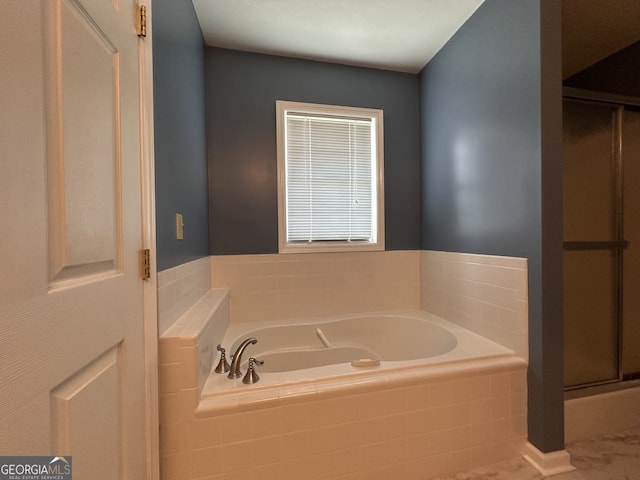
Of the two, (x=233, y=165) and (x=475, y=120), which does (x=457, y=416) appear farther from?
(x=233, y=165)

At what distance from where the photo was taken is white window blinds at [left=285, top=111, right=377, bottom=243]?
220 centimetres

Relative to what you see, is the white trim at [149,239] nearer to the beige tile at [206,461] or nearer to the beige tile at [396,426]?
the beige tile at [206,461]

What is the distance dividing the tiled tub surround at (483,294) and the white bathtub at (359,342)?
0.07 meters

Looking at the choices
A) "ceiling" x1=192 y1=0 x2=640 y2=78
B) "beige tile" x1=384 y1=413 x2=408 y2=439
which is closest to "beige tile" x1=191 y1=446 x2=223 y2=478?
"beige tile" x1=384 y1=413 x2=408 y2=439

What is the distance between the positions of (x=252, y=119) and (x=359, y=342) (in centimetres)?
196

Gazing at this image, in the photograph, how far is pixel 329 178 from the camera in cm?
227

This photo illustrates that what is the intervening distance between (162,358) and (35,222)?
72 centimetres

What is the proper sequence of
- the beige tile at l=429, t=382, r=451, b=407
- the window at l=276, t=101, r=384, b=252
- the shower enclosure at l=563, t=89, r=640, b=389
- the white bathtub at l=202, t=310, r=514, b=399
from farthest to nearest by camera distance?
the window at l=276, t=101, r=384, b=252 < the shower enclosure at l=563, t=89, r=640, b=389 < the white bathtub at l=202, t=310, r=514, b=399 < the beige tile at l=429, t=382, r=451, b=407

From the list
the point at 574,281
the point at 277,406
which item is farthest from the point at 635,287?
the point at 277,406

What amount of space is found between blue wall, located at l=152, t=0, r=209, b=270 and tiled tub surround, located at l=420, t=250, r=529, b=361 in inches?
67.0

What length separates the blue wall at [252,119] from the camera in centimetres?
205

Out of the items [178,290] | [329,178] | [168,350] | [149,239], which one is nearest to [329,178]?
[329,178]

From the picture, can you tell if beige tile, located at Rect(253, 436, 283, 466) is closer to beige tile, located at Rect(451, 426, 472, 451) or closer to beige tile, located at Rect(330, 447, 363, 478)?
beige tile, located at Rect(330, 447, 363, 478)

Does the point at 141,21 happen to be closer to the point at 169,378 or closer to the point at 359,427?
the point at 169,378
